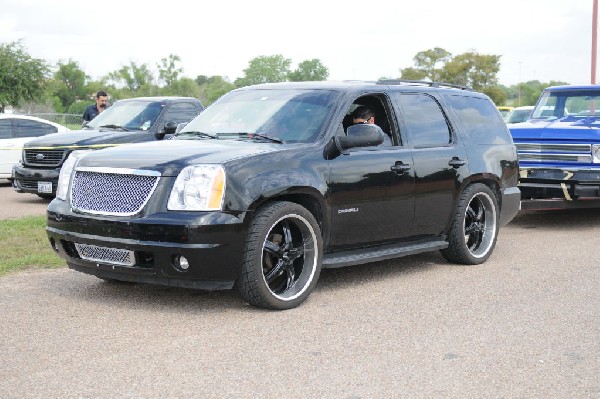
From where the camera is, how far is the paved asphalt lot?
193 inches

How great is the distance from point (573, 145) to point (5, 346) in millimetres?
8458

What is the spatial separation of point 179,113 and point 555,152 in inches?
259

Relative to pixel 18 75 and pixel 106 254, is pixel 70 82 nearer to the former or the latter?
pixel 18 75

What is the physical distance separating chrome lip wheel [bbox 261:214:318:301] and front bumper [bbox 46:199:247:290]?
1.37 feet

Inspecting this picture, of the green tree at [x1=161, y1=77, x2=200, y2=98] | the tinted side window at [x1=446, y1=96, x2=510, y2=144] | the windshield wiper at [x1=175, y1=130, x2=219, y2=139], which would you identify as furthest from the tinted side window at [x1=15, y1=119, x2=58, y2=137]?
the green tree at [x1=161, y1=77, x2=200, y2=98]

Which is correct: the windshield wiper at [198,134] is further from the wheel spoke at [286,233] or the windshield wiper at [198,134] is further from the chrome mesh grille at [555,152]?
the chrome mesh grille at [555,152]

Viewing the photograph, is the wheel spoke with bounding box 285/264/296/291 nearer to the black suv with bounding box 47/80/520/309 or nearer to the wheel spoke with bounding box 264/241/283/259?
the black suv with bounding box 47/80/520/309

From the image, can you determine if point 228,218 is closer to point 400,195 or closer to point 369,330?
point 369,330

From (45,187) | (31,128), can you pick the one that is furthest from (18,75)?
(45,187)

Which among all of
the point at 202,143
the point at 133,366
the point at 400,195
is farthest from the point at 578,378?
the point at 202,143

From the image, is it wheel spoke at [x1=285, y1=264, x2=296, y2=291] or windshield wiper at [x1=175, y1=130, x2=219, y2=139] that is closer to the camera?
wheel spoke at [x1=285, y1=264, x2=296, y2=291]

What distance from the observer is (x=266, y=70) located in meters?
Answer: 113

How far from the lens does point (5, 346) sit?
565 cm

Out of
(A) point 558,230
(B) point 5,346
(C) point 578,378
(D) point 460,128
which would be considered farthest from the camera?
→ (A) point 558,230
